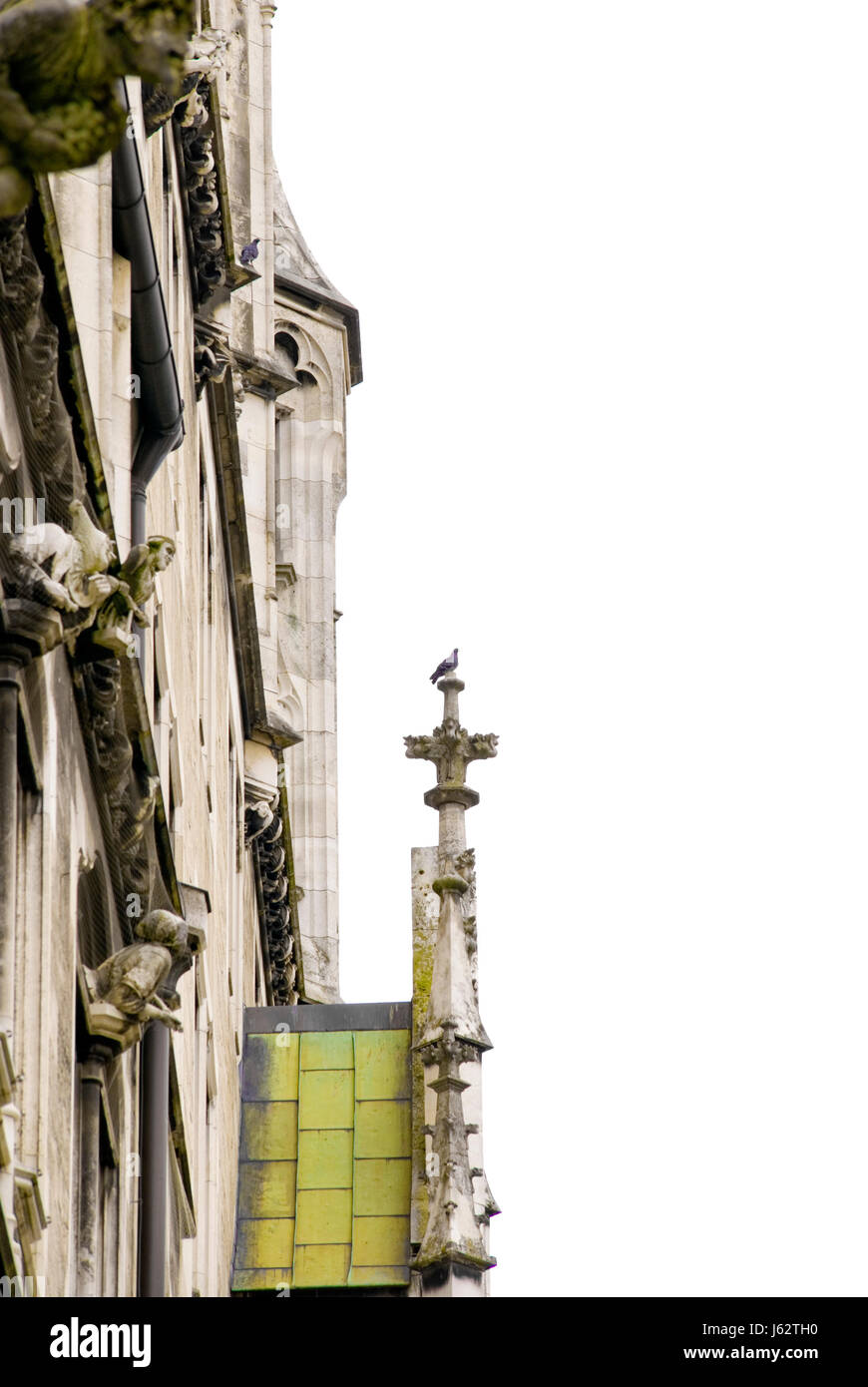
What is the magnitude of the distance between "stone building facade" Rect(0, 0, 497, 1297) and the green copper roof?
0.07 meters

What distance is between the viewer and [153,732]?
17.9m

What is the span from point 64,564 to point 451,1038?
63.1 feet

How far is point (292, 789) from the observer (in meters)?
45.9

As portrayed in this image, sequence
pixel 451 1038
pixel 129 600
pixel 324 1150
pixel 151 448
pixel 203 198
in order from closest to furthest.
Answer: pixel 129 600
pixel 151 448
pixel 203 198
pixel 451 1038
pixel 324 1150

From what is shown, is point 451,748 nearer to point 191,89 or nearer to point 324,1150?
point 324,1150

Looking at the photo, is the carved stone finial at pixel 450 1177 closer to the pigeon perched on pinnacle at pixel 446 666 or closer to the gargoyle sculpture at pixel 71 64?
the pigeon perched on pinnacle at pixel 446 666

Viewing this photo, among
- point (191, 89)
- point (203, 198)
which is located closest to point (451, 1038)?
point (203, 198)

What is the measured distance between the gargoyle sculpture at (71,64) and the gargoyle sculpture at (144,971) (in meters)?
7.57

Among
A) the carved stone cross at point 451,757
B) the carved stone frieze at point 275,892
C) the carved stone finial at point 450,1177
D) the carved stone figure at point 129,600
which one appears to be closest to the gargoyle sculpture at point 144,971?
the carved stone figure at point 129,600

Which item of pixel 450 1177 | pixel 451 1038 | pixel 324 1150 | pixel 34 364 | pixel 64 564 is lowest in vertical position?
pixel 64 564

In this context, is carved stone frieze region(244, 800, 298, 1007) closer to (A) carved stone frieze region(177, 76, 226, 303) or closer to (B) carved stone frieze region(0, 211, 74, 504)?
(A) carved stone frieze region(177, 76, 226, 303)

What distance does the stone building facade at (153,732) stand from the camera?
38.4ft
